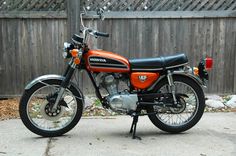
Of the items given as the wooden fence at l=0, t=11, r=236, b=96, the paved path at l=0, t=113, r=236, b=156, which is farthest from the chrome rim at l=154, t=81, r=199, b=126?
the wooden fence at l=0, t=11, r=236, b=96

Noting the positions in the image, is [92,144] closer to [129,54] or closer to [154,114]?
[154,114]

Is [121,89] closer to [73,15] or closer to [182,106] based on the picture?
[182,106]

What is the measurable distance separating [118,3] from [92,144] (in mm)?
3136

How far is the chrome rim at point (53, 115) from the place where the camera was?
16.9ft

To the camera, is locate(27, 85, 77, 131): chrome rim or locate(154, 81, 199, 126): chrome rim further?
locate(154, 81, 199, 126): chrome rim

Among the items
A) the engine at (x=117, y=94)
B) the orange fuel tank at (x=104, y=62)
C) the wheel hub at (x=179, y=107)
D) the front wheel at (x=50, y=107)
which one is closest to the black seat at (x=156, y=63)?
the orange fuel tank at (x=104, y=62)

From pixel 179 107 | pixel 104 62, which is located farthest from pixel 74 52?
pixel 179 107

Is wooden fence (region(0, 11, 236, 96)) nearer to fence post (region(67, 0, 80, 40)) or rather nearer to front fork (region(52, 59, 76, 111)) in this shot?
fence post (region(67, 0, 80, 40))

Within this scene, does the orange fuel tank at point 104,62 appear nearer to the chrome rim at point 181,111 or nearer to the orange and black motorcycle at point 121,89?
the orange and black motorcycle at point 121,89

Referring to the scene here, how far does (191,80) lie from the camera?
527 cm

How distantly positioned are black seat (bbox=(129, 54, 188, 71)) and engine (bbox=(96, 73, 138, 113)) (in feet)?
0.75

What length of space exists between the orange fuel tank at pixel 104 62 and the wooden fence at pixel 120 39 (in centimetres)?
226

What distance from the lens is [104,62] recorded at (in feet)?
16.6

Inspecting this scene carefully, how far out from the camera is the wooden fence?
23.8 feet
